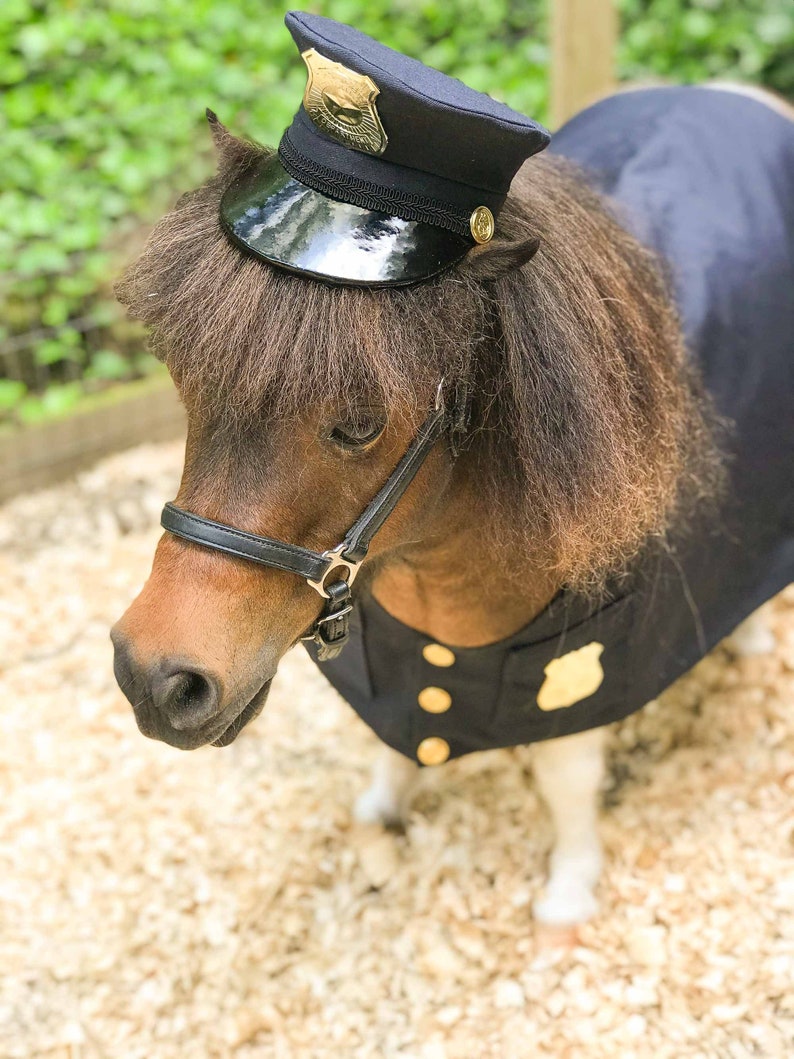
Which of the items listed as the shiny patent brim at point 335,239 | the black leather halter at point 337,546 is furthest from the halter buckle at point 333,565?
the shiny patent brim at point 335,239

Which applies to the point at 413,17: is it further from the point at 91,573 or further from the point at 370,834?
the point at 370,834

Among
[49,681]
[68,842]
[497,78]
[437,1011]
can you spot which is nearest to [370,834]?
[437,1011]

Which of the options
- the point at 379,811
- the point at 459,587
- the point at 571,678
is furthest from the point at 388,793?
the point at 459,587

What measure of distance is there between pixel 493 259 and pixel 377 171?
0.53 feet

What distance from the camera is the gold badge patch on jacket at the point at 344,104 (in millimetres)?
1095

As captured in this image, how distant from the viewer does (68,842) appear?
2221 millimetres

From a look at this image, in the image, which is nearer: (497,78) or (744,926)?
(744,926)

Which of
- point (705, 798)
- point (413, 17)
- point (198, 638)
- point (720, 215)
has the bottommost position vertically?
point (705, 798)

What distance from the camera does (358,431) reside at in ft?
3.82

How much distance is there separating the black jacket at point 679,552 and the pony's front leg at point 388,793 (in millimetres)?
395

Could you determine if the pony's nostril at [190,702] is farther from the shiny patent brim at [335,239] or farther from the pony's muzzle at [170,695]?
the shiny patent brim at [335,239]

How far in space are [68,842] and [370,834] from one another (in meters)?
0.64

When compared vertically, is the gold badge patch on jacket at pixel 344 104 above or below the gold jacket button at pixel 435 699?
above

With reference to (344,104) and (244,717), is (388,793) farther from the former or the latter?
(344,104)
